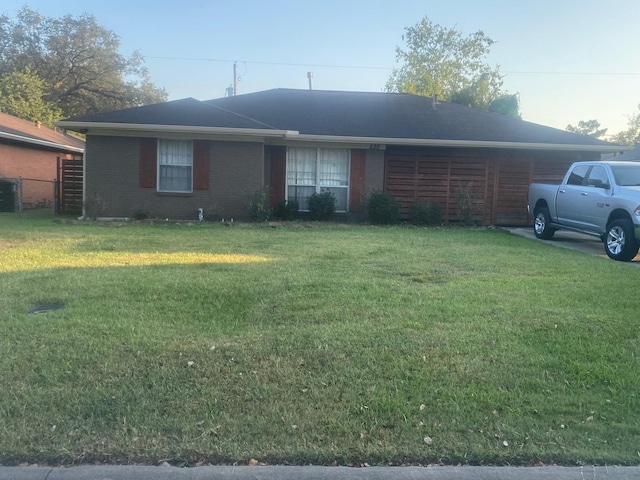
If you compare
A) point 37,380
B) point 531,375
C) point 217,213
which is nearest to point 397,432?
point 531,375

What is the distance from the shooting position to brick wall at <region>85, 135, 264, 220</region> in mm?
15523

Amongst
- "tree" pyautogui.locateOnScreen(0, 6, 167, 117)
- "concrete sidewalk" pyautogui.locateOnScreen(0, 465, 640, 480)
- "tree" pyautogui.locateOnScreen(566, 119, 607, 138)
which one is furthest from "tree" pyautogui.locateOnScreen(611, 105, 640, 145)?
"concrete sidewalk" pyautogui.locateOnScreen(0, 465, 640, 480)

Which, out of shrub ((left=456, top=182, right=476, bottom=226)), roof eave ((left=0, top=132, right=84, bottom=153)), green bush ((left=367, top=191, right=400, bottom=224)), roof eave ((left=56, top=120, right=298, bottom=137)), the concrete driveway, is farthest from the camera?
roof eave ((left=0, top=132, right=84, bottom=153))

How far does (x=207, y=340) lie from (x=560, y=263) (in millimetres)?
6549

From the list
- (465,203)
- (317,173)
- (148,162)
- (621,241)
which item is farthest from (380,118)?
(621,241)

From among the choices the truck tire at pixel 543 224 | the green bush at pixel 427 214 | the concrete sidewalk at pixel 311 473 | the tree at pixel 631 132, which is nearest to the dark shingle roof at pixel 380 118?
the green bush at pixel 427 214

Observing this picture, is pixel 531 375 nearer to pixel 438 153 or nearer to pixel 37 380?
pixel 37 380

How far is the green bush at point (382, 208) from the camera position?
16.0 metres

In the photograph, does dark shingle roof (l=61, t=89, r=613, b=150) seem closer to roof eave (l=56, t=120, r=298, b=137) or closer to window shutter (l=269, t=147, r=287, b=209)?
roof eave (l=56, t=120, r=298, b=137)

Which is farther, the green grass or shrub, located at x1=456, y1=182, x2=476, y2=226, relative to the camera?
shrub, located at x1=456, y1=182, x2=476, y2=226

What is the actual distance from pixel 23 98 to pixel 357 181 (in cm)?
2761

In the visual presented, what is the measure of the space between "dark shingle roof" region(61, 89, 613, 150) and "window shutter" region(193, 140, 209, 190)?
0.71m

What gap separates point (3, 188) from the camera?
19625mm

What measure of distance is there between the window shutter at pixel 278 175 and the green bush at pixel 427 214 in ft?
12.8
